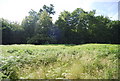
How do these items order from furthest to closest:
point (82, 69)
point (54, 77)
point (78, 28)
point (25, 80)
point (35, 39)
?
point (78, 28), point (35, 39), point (82, 69), point (54, 77), point (25, 80)

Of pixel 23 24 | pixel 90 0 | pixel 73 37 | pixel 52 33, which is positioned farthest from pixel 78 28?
pixel 90 0

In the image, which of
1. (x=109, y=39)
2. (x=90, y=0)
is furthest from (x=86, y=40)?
(x=90, y=0)

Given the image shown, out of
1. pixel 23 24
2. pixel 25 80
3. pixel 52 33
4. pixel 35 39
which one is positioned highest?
pixel 23 24

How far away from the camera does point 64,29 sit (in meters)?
19.1

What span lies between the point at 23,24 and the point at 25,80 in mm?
19360

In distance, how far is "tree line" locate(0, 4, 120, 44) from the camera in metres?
18.0

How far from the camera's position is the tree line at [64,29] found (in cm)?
1800

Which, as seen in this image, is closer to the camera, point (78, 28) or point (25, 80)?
point (25, 80)

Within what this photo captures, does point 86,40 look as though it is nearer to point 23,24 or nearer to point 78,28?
point 78,28

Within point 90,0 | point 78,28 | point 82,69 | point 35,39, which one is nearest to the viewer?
point 82,69

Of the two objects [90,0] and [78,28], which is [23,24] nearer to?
[78,28]

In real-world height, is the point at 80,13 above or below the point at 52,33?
above

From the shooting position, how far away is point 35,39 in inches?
686

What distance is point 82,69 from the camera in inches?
83.9
